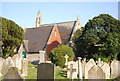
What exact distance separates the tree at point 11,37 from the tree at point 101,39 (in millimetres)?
11197

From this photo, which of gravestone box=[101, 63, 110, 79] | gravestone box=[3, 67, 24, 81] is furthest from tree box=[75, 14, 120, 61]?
gravestone box=[3, 67, 24, 81]

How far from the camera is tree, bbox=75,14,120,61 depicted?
25.2 m

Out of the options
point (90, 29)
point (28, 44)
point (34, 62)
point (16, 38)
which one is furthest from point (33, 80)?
point (28, 44)

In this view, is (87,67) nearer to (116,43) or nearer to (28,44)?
(116,43)

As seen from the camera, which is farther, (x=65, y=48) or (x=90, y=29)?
(x=90, y=29)

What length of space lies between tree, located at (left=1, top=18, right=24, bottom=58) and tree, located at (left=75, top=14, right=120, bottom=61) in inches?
441

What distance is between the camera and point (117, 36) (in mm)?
26203

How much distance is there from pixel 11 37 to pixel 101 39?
15.6m

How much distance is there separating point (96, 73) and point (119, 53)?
82.0 ft

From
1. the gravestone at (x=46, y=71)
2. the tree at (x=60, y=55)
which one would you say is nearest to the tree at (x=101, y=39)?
the tree at (x=60, y=55)

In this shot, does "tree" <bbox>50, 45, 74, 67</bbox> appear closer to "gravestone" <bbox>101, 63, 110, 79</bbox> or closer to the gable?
"gravestone" <bbox>101, 63, 110, 79</bbox>

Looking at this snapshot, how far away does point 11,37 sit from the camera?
1056 inches

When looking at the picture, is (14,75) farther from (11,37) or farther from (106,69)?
(11,37)

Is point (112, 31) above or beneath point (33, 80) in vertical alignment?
above
